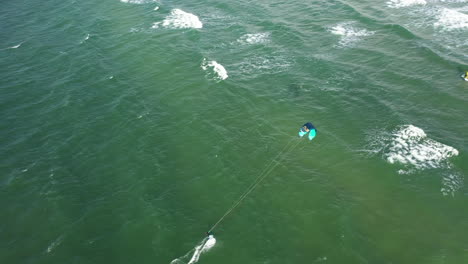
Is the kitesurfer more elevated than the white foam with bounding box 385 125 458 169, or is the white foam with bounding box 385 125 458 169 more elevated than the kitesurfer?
the kitesurfer

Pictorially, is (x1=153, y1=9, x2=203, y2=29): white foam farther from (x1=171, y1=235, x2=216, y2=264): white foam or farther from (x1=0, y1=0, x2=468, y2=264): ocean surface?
(x1=171, y1=235, x2=216, y2=264): white foam

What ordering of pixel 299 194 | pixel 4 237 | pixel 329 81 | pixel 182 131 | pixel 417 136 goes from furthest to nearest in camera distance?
pixel 329 81, pixel 182 131, pixel 417 136, pixel 299 194, pixel 4 237

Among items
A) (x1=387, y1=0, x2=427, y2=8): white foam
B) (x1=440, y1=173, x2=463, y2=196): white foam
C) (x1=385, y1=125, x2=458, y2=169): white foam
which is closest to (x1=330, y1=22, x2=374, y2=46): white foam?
(x1=387, y1=0, x2=427, y2=8): white foam

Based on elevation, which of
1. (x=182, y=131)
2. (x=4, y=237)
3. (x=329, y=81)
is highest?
(x=329, y=81)

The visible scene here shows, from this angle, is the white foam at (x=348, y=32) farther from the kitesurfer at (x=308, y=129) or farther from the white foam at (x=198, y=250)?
the white foam at (x=198, y=250)

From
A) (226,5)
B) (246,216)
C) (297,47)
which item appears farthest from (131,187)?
(226,5)

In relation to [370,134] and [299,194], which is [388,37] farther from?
[299,194]
